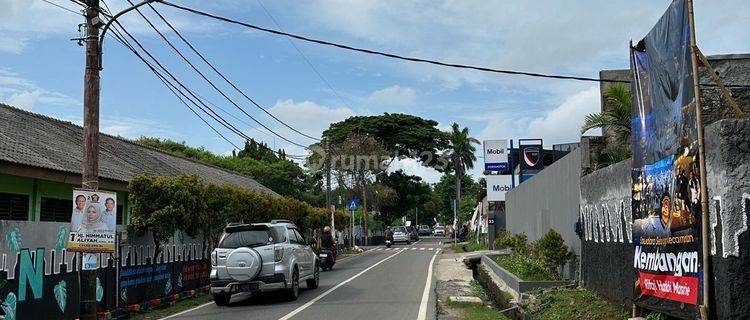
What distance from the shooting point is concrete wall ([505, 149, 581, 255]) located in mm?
14094

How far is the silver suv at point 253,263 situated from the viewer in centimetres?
1440

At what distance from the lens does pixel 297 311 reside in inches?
516

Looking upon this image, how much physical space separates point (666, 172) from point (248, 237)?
9.84 meters

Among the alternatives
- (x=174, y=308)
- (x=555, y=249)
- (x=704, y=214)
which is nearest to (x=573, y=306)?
(x=555, y=249)

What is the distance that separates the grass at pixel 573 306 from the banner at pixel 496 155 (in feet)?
82.7

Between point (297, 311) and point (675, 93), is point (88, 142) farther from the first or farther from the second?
point (675, 93)

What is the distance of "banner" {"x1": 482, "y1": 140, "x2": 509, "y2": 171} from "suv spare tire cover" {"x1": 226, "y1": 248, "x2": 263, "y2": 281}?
80.3 ft

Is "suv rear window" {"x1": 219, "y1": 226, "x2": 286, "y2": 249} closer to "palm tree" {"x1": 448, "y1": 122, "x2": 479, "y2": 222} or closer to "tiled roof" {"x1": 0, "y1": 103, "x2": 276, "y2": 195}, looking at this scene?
"tiled roof" {"x1": 0, "y1": 103, "x2": 276, "y2": 195}

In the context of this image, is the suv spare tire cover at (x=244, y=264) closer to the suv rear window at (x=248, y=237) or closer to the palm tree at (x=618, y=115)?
the suv rear window at (x=248, y=237)

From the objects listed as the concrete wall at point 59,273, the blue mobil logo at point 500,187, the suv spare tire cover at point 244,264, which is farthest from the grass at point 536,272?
the blue mobil logo at point 500,187

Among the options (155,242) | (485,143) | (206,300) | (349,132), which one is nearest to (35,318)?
(155,242)

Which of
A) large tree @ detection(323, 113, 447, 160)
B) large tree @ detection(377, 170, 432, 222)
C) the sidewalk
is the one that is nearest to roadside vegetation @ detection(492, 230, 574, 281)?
the sidewalk

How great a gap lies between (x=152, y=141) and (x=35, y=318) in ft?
188

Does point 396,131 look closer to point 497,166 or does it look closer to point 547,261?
point 497,166
